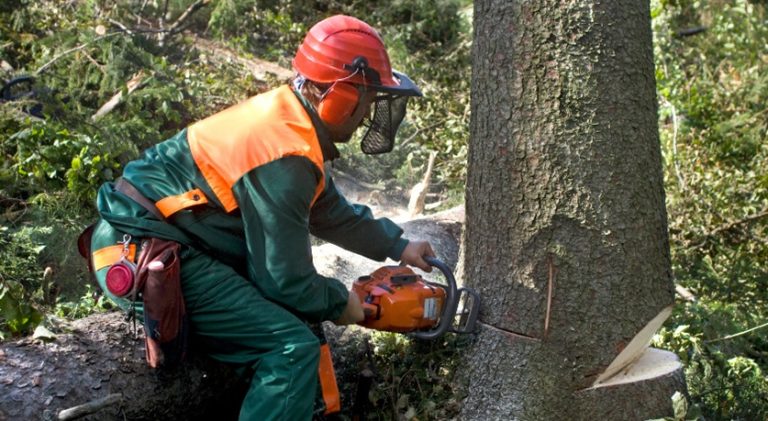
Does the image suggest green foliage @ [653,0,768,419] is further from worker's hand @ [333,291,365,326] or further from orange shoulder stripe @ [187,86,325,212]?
orange shoulder stripe @ [187,86,325,212]

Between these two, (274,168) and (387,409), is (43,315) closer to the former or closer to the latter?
(274,168)

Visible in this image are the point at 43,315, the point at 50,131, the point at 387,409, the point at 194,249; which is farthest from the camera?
the point at 50,131

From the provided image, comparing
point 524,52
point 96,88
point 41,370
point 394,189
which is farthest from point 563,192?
point 96,88

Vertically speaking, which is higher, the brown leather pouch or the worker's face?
the worker's face

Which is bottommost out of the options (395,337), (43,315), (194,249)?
(395,337)

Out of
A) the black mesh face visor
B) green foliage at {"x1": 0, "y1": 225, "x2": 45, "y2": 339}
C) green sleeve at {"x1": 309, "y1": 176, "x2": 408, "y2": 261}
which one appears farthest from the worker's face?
green foliage at {"x1": 0, "y1": 225, "x2": 45, "y2": 339}

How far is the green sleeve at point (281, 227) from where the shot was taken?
263cm

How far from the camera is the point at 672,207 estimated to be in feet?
19.2

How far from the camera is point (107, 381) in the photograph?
2883 mm

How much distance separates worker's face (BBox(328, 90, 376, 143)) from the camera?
116 inches

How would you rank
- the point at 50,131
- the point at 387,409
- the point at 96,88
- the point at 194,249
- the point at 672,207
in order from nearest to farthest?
1. the point at 194,249
2. the point at 387,409
3. the point at 50,131
4. the point at 672,207
5. the point at 96,88

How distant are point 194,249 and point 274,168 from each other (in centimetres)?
48

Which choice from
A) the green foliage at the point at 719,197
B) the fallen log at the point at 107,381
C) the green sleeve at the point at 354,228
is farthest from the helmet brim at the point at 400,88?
the green foliage at the point at 719,197

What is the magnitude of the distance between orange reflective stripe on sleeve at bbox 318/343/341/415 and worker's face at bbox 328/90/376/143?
82 cm
